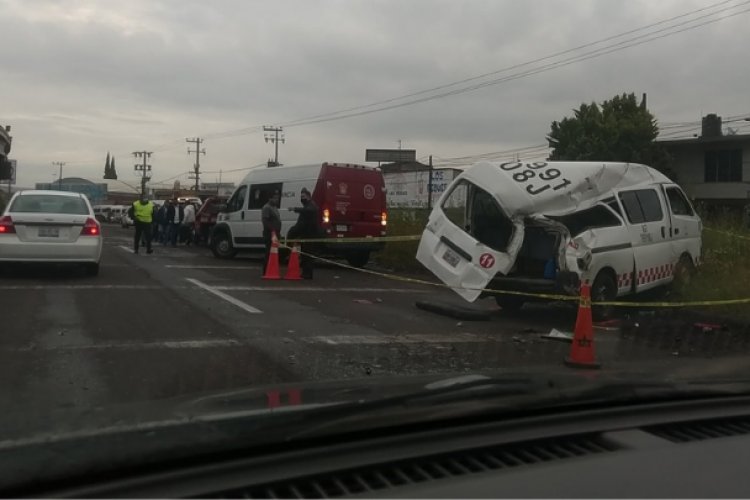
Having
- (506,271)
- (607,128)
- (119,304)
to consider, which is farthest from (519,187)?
(607,128)

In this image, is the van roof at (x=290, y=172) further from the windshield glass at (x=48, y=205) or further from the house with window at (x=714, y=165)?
the house with window at (x=714, y=165)

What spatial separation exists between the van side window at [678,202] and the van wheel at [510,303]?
2.75 m

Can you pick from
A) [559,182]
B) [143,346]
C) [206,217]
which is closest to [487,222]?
[559,182]

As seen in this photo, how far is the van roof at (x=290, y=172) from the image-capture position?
17438 millimetres

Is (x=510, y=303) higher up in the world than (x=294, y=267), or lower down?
lower down

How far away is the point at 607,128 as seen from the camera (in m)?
36.9

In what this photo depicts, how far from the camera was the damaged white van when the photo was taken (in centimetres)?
1000

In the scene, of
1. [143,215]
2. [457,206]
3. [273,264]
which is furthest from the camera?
[143,215]

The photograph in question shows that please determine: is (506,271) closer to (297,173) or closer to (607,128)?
(297,173)

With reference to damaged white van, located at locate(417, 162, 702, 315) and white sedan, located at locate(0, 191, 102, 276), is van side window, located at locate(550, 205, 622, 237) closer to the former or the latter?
damaged white van, located at locate(417, 162, 702, 315)

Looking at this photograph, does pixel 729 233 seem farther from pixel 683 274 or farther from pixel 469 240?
pixel 469 240

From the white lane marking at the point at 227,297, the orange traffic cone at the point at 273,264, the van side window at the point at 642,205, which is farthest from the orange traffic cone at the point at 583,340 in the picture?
the orange traffic cone at the point at 273,264

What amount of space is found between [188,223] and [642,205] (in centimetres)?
1767

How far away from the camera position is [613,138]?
36.6m
